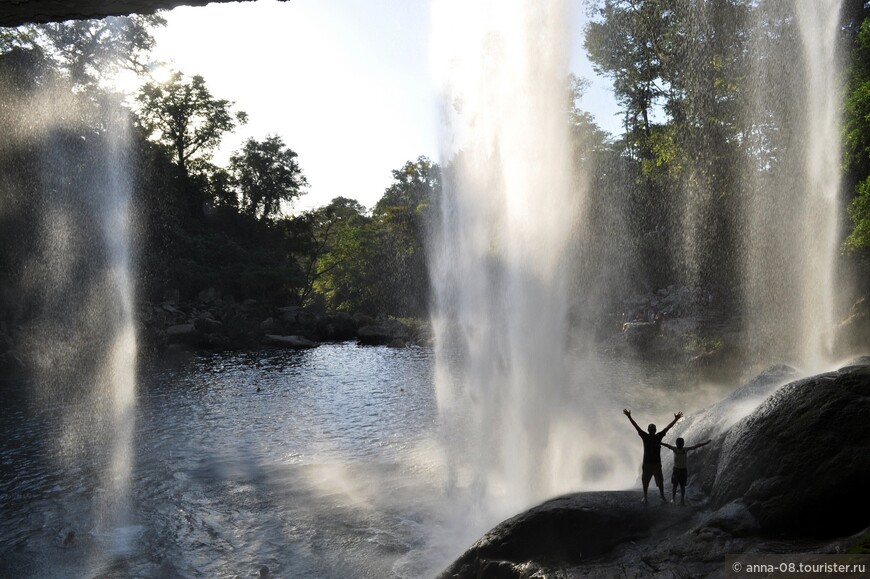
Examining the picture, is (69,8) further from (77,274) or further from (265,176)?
(265,176)

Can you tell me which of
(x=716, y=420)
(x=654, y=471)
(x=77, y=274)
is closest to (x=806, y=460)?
(x=654, y=471)

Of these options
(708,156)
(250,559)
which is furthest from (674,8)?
(250,559)

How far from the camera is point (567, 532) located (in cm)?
814

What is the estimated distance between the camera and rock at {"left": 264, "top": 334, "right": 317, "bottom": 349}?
1796 inches

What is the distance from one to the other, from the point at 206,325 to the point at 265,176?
2376 centimetres

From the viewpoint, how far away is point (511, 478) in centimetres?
1378

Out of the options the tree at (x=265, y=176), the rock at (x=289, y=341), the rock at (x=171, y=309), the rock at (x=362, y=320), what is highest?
the tree at (x=265, y=176)

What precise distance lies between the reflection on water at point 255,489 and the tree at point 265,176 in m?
39.2

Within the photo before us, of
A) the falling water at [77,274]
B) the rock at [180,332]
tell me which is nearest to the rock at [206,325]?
the rock at [180,332]

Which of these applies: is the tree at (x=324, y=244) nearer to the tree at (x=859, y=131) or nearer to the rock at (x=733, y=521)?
the tree at (x=859, y=131)

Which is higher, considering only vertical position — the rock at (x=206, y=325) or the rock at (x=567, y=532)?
the rock at (x=206, y=325)

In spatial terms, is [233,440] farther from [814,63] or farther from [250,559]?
[814,63]

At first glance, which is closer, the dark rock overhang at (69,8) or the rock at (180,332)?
the dark rock overhang at (69,8)

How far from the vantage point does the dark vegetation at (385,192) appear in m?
29.3
